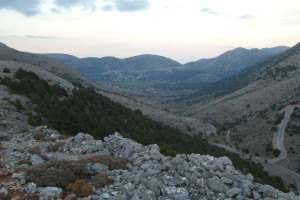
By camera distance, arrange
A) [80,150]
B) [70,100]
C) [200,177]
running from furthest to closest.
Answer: [70,100] < [80,150] < [200,177]

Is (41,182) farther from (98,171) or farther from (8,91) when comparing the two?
(8,91)

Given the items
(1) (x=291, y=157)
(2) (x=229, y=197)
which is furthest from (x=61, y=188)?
(1) (x=291, y=157)

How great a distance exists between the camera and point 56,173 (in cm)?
934

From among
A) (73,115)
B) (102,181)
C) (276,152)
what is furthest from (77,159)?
(276,152)

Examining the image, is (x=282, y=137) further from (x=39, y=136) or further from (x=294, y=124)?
(x=39, y=136)

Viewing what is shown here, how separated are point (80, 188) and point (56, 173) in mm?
1254

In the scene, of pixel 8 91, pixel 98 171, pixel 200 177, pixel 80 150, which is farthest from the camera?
pixel 8 91

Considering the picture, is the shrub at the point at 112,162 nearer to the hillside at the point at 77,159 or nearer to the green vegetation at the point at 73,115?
the hillside at the point at 77,159

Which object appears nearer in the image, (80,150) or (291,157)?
(80,150)

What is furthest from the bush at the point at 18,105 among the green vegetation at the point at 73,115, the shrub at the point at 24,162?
the shrub at the point at 24,162

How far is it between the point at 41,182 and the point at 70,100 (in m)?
24.9

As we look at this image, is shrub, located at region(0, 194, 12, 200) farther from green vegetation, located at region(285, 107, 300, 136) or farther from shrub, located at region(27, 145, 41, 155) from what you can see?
green vegetation, located at region(285, 107, 300, 136)

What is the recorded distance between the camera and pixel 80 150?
1480 cm

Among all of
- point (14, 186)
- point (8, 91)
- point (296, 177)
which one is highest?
point (8, 91)
